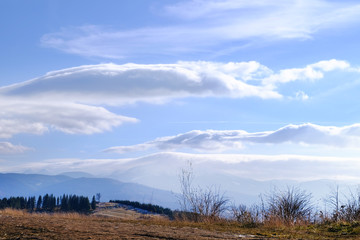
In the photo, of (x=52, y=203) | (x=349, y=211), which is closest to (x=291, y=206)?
(x=349, y=211)

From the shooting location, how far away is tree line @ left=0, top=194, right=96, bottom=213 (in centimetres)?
6359

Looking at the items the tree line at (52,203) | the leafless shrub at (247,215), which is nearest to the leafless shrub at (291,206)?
the leafless shrub at (247,215)

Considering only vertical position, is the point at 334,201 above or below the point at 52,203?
above

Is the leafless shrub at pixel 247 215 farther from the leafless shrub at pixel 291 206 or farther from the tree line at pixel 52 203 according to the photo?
the tree line at pixel 52 203

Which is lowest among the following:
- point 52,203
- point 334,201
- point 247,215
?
point 52,203

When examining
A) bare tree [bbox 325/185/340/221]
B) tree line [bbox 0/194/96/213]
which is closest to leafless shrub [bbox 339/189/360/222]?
bare tree [bbox 325/185/340/221]

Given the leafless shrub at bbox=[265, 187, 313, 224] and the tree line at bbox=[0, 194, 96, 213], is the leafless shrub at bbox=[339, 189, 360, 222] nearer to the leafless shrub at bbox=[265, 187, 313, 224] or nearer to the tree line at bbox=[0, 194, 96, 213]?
the leafless shrub at bbox=[265, 187, 313, 224]

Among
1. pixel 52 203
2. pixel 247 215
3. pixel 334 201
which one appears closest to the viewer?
pixel 247 215

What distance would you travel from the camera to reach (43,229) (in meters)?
10.1

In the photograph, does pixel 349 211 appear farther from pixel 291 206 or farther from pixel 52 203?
pixel 52 203

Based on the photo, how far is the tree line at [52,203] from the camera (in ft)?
209

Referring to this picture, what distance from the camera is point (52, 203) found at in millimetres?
66938

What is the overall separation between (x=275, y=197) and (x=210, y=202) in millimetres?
2850

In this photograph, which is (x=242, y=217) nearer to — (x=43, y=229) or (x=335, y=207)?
(x=335, y=207)
